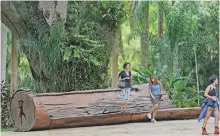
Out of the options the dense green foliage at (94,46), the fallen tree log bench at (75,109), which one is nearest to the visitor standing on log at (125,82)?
the fallen tree log bench at (75,109)

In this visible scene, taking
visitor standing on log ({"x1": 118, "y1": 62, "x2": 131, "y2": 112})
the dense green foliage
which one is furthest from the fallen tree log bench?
the dense green foliage

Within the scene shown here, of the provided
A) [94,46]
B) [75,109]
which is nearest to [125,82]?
[75,109]

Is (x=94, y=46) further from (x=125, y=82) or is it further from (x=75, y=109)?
(x=75, y=109)

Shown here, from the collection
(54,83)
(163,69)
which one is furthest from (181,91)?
(54,83)

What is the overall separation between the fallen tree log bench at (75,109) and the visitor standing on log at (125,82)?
0.56 ft

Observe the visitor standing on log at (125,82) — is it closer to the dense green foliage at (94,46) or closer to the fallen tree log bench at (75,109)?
the fallen tree log bench at (75,109)

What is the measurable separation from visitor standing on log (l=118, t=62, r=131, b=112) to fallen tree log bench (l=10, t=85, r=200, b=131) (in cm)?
17

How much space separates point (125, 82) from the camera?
11.3m

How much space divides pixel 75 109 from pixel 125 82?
5.22 feet

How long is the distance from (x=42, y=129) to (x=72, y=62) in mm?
3047

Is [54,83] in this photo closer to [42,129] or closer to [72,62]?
[72,62]

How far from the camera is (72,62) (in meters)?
13.0

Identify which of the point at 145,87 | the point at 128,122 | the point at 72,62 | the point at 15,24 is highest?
the point at 15,24

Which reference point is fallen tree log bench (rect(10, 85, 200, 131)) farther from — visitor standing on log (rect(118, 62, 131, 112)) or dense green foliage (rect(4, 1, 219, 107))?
dense green foliage (rect(4, 1, 219, 107))
